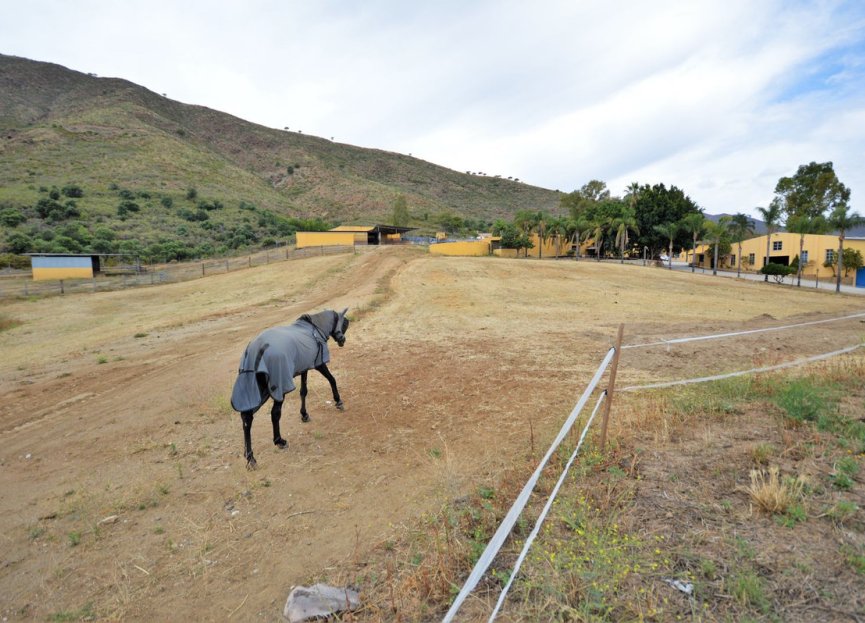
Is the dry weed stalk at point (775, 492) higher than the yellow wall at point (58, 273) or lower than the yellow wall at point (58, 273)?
lower

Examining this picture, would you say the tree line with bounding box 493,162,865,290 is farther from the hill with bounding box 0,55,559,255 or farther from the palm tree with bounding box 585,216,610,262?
the hill with bounding box 0,55,559,255

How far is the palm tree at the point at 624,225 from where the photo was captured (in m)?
54.9

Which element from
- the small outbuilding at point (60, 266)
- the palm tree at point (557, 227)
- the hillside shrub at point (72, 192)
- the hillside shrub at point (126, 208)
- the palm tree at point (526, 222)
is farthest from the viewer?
the palm tree at point (557, 227)

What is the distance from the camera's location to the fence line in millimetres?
28219

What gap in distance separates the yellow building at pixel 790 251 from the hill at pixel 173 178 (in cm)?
4651

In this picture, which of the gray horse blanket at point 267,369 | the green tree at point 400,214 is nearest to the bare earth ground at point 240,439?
the gray horse blanket at point 267,369

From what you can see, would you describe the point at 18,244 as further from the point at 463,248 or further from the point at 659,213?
the point at 659,213

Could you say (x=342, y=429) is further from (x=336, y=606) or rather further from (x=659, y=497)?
(x=659, y=497)

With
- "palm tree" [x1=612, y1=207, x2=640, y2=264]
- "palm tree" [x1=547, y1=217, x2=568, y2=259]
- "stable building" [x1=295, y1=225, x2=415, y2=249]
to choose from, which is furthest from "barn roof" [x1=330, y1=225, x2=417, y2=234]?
"palm tree" [x1=612, y1=207, x2=640, y2=264]

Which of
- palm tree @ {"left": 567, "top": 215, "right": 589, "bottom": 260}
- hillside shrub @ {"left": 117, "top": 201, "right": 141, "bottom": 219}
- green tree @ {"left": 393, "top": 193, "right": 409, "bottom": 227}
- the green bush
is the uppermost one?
green tree @ {"left": 393, "top": 193, "right": 409, "bottom": 227}

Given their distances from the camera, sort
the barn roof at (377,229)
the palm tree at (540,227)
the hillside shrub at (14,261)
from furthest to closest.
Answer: the palm tree at (540,227) → the barn roof at (377,229) → the hillside shrub at (14,261)

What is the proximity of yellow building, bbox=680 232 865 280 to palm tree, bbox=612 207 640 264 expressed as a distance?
10813 millimetres

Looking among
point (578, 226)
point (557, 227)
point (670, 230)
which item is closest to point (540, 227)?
point (557, 227)

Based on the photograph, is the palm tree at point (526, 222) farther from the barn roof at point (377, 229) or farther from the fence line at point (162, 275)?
the fence line at point (162, 275)
